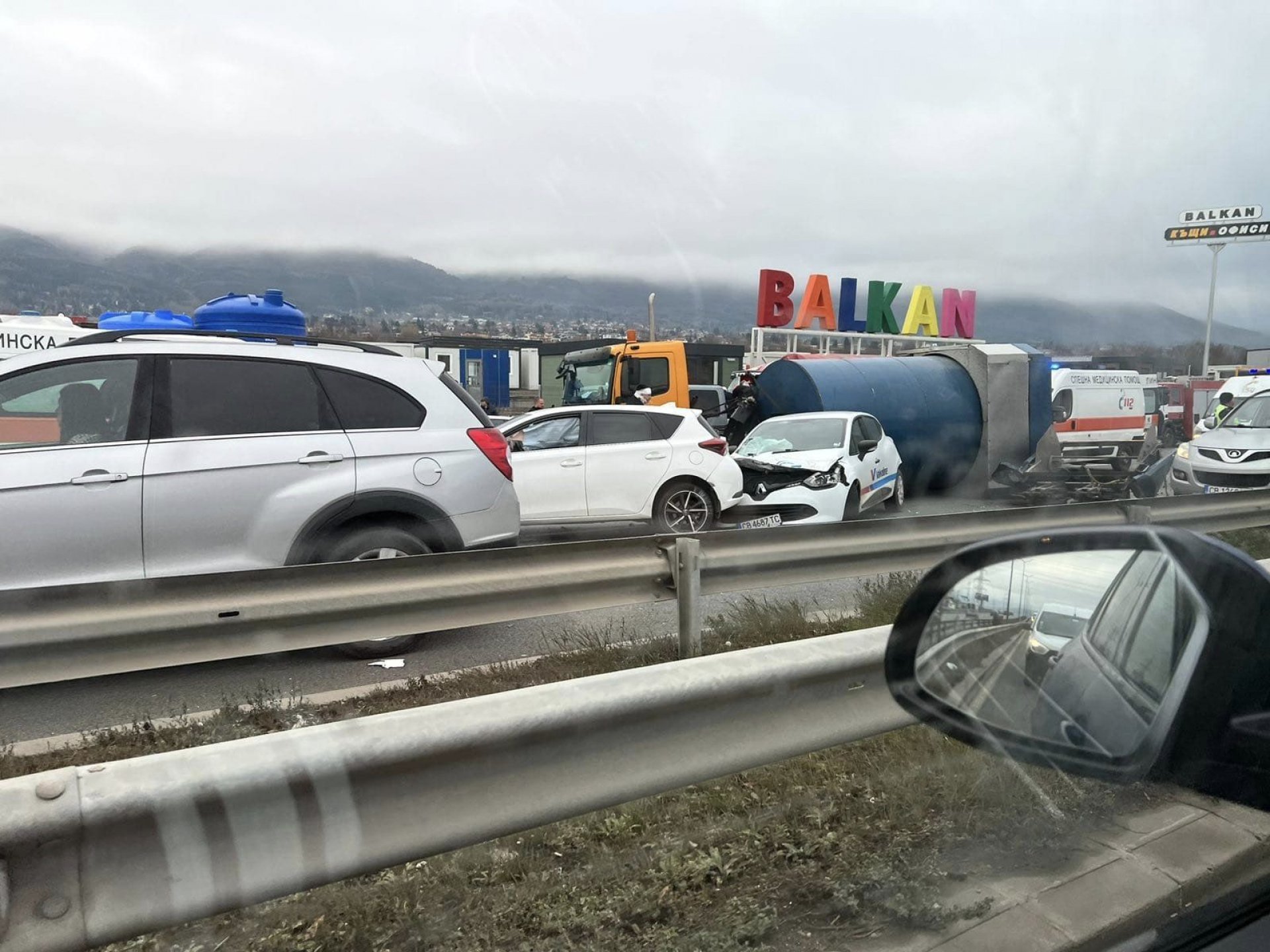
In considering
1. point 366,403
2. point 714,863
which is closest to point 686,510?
point 366,403

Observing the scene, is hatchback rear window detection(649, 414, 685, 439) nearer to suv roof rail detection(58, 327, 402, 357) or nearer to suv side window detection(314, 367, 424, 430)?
suv roof rail detection(58, 327, 402, 357)

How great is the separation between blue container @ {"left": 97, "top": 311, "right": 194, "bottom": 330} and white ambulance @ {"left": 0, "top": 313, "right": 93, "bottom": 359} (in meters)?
0.32

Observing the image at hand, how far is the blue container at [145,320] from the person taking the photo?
1132 centimetres

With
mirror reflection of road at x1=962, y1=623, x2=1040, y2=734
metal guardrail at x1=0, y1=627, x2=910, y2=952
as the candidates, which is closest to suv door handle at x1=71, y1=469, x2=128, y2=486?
metal guardrail at x1=0, y1=627, x2=910, y2=952

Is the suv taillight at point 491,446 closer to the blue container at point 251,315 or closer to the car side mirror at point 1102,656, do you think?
the car side mirror at point 1102,656

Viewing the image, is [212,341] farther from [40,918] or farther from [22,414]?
[40,918]

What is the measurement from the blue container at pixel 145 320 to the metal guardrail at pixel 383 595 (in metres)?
7.64

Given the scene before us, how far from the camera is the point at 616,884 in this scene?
9.09 ft

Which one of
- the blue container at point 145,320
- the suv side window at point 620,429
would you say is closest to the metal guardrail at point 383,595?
the suv side window at point 620,429

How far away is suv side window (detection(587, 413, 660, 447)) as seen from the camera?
1041 centimetres

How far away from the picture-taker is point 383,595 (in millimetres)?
4676

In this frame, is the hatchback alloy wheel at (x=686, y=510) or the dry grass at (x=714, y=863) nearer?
the dry grass at (x=714, y=863)

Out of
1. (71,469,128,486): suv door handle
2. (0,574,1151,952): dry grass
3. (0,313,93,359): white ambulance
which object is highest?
(0,313,93,359): white ambulance

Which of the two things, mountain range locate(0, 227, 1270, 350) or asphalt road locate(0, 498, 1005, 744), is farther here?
mountain range locate(0, 227, 1270, 350)
